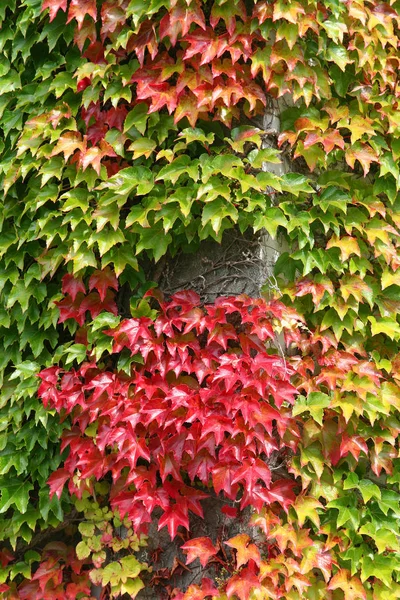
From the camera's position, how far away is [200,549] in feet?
7.95

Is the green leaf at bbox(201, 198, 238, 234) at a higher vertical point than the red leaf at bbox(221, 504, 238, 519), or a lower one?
higher

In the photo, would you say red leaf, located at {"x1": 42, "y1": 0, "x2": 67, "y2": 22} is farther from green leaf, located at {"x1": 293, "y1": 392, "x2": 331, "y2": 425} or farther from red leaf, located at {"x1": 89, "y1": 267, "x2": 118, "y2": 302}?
green leaf, located at {"x1": 293, "y1": 392, "x2": 331, "y2": 425}

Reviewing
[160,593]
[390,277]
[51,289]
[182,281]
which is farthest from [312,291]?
[160,593]

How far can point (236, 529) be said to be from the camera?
2.53m

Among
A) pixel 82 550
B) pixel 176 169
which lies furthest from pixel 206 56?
pixel 82 550

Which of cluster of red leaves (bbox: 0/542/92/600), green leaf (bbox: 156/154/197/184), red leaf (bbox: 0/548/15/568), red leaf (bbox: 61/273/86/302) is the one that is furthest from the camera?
red leaf (bbox: 0/548/15/568)

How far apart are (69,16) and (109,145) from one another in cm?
51

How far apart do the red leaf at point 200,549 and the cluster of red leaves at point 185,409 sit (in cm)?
8

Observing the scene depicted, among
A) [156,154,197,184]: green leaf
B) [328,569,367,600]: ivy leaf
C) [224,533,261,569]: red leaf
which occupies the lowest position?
[328,569,367,600]: ivy leaf

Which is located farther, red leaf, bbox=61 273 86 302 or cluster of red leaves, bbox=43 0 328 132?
red leaf, bbox=61 273 86 302

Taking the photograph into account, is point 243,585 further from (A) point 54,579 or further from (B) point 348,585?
(A) point 54,579

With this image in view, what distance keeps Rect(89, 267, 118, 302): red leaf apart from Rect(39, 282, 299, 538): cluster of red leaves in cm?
1

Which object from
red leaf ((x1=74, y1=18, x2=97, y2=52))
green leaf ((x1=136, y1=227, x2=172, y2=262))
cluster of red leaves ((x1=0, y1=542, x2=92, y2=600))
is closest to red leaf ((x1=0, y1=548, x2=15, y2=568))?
cluster of red leaves ((x1=0, y1=542, x2=92, y2=600))

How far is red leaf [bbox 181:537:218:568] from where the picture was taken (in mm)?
2408
